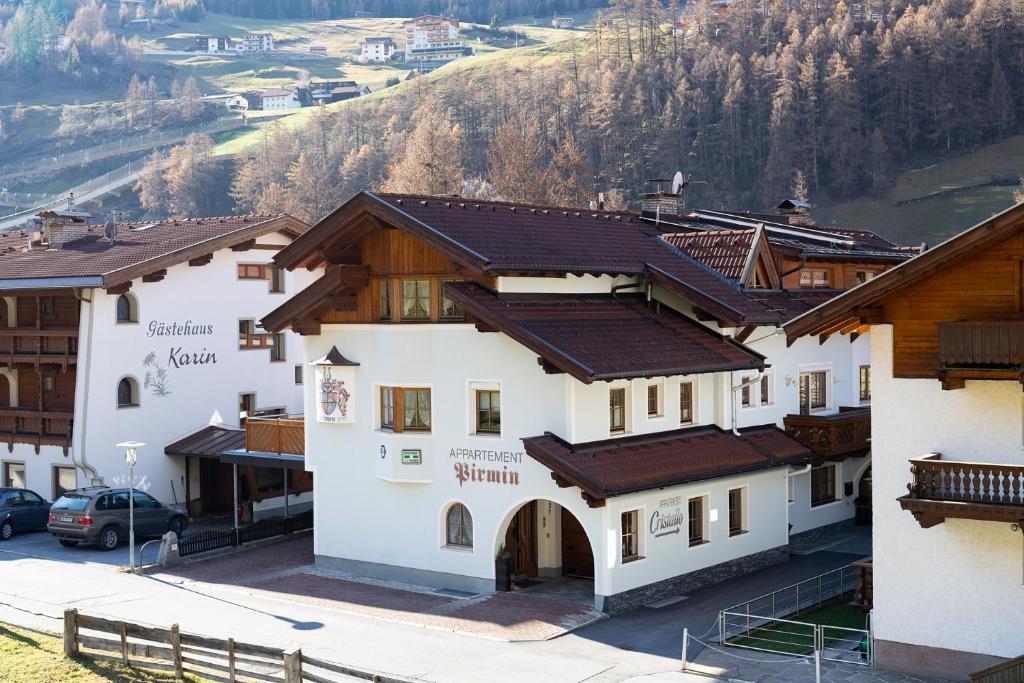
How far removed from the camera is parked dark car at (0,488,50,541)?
34.8 metres

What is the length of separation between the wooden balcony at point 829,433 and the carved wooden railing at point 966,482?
12.2 meters

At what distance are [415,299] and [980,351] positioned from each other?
13.1 metres

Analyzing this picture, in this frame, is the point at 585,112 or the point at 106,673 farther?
the point at 585,112

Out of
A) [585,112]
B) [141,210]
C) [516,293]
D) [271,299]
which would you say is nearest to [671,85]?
[585,112]

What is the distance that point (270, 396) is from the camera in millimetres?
41125

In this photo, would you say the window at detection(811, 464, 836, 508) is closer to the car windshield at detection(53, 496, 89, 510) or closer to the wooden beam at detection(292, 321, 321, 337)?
the wooden beam at detection(292, 321, 321, 337)

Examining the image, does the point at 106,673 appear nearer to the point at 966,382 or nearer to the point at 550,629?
the point at 550,629

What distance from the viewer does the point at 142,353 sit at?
122ft

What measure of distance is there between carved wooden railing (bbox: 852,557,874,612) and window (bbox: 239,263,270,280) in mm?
23052

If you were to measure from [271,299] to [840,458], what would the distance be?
1932cm

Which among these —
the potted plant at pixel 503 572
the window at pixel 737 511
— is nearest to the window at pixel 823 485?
the window at pixel 737 511

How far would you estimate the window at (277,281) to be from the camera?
41375mm

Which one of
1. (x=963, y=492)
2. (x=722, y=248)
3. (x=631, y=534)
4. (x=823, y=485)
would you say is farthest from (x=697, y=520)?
(x=963, y=492)

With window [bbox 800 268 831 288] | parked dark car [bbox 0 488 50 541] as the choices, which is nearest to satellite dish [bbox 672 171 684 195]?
window [bbox 800 268 831 288]
